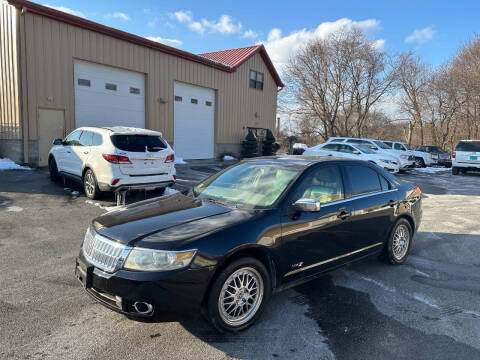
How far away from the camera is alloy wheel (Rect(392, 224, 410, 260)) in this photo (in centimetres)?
495

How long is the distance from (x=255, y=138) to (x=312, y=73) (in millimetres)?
16361

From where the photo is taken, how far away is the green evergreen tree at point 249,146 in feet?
72.7

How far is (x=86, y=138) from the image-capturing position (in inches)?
340

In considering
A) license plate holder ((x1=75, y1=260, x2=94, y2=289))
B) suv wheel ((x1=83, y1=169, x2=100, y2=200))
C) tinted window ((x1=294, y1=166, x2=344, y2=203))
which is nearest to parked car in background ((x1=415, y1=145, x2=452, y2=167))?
suv wheel ((x1=83, y1=169, x2=100, y2=200))

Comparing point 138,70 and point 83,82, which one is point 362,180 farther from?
point 138,70

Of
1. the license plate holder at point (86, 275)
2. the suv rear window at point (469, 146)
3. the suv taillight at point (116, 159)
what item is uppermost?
the suv rear window at point (469, 146)

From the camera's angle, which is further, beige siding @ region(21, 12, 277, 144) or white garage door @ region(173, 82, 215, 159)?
white garage door @ region(173, 82, 215, 159)

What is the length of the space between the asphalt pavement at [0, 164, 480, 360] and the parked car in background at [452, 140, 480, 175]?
14801 millimetres

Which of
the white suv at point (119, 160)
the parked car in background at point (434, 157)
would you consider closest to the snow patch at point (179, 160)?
the white suv at point (119, 160)

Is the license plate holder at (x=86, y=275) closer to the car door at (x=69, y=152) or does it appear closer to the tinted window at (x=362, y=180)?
the tinted window at (x=362, y=180)

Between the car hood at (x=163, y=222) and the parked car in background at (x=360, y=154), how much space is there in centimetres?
1411

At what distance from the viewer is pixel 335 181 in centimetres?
420

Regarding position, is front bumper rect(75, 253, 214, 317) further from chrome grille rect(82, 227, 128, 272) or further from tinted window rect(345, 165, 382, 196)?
tinted window rect(345, 165, 382, 196)

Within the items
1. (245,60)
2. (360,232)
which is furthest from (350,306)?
(245,60)
